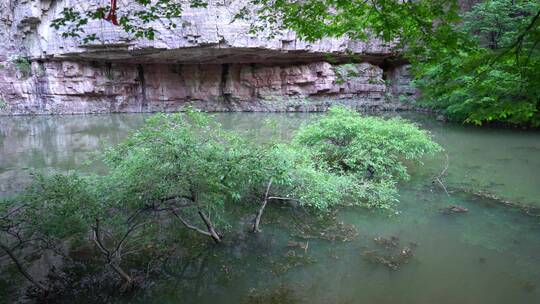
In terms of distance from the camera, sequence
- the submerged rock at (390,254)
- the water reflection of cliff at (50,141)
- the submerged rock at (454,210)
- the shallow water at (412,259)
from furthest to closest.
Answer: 1. the water reflection of cliff at (50,141)
2. the submerged rock at (454,210)
3. the submerged rock at (390,254)
4. the shallow water at (412,259)

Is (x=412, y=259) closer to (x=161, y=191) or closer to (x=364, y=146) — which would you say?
(x=364, y=146)

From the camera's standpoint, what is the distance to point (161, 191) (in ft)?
14.1

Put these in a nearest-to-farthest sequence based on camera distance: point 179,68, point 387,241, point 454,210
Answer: point 387,241 < point 454,210 < point 179,68

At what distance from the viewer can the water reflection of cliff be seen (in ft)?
30.3

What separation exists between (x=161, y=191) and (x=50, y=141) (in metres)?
10.9

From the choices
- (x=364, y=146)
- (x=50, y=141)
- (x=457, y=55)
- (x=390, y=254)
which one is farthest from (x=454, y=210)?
(x=50, y=141)

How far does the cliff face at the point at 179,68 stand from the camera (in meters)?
18.2

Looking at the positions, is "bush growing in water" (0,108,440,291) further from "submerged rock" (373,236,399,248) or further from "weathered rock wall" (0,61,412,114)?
"weathered rock wall" (0,61,412,114)

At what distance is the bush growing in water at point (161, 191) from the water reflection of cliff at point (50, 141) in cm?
137

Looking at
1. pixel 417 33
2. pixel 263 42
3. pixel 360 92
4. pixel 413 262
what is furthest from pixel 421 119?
pixel 417 33

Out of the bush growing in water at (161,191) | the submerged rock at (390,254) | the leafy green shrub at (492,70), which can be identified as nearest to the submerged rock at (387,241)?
the submerged rock at (390,254)

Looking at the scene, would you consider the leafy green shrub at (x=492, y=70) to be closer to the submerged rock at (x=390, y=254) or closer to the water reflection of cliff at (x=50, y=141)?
the submerged rock at (x=390, y=254)

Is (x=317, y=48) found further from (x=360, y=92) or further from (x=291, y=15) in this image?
(x=291, y=15)

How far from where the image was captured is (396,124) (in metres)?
8.56
